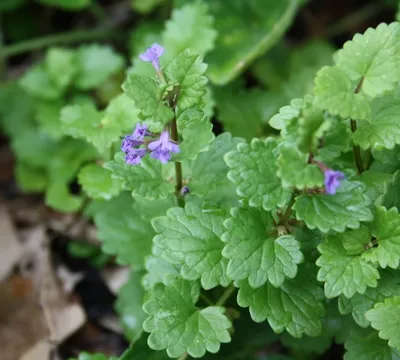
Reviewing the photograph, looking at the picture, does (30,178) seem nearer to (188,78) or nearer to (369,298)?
(188,78)

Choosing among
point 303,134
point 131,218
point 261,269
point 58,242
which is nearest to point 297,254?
point 261,269

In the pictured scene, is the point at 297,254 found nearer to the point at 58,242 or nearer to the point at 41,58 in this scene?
the point at 58,242

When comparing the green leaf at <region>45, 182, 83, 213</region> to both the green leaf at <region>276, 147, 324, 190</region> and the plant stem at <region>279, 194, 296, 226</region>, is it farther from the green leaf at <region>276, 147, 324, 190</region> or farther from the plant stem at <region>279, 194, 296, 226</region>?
the green leaf at <region>276, 147, 324, 190</region>

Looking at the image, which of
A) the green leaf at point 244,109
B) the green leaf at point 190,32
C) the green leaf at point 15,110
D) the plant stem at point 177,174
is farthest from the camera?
the green leaf at point 15,110

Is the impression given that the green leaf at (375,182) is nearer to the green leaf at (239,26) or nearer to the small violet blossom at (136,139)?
the small violet blossom at (136,139)

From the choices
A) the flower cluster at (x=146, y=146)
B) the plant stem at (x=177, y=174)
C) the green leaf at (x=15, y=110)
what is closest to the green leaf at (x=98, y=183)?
the plant stem at (x=177, y=174)

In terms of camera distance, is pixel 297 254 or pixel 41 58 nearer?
pixel 297 254
